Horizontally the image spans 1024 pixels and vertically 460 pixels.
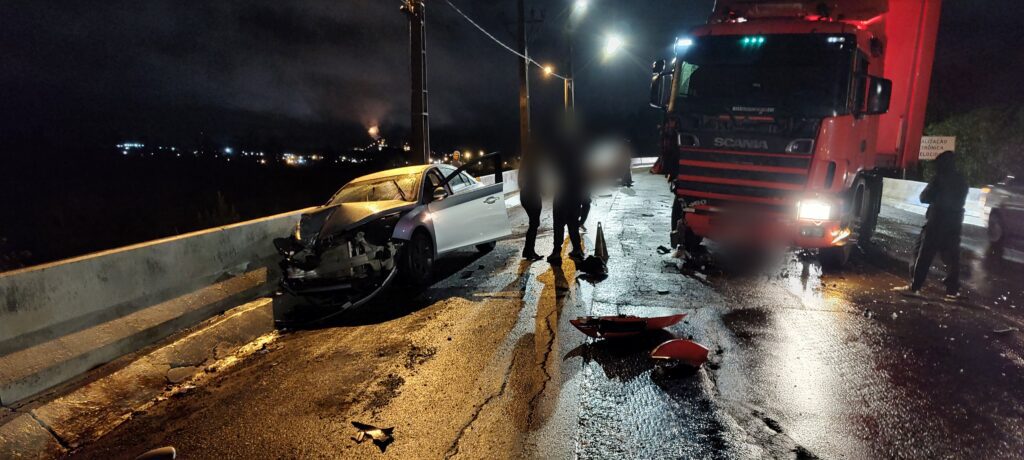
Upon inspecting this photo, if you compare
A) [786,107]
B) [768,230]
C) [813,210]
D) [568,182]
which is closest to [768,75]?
[786,107]

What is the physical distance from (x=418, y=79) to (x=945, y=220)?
922 centimetres

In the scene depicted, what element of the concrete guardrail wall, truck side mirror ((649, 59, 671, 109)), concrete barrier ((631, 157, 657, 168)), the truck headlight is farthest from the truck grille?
concrete barrier ((631, 157, 657, 168))

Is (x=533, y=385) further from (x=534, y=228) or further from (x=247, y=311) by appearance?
(x=534, y=228)

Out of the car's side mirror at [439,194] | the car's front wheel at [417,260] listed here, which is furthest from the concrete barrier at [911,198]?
the car's front wheel at [417,260]

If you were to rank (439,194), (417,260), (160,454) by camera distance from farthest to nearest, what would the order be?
(439,194), (417,260), (160,454)

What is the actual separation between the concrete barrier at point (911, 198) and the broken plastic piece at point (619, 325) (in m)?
11.7

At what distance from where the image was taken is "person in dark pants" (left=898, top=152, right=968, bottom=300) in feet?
18.8

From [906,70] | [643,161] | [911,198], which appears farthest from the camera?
[643,161]

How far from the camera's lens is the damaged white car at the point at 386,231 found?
223 inches

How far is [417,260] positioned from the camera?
6680mm

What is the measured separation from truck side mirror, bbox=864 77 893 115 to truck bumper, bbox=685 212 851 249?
1.59 meters

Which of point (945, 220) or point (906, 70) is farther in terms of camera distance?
point (906, 70)

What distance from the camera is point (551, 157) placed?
762 cm

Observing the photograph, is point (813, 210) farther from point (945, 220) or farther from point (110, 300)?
point (110, 300)
